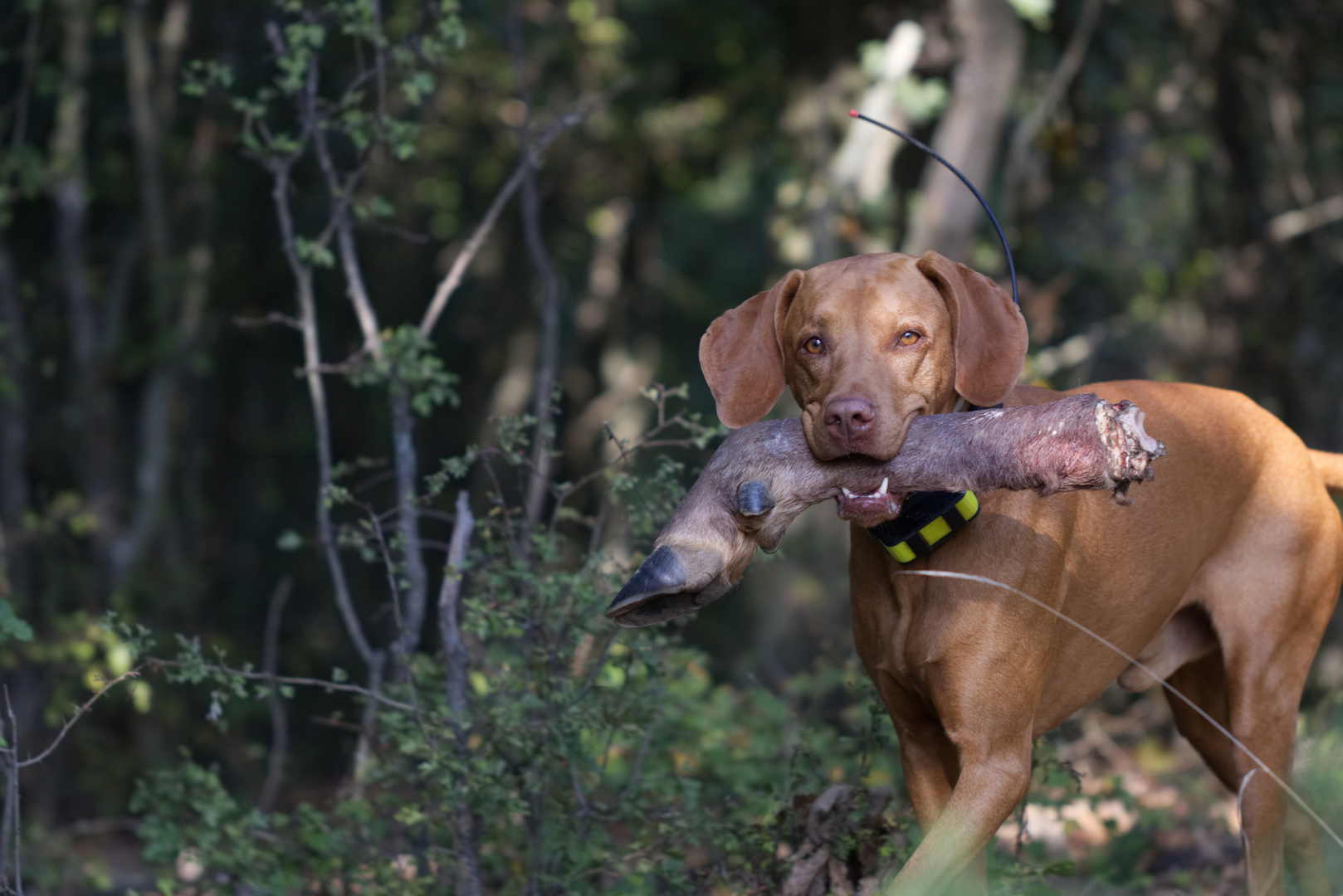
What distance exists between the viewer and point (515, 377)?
1340 centimetres

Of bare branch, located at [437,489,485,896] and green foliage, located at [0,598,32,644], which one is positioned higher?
green foliage, located at [0,598,32,644]

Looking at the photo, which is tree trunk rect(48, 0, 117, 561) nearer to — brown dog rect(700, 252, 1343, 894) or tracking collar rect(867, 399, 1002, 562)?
brown dog rect(700, 252, 1343, 894)

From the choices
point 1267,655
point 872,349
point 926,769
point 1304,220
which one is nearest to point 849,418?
point 872,349

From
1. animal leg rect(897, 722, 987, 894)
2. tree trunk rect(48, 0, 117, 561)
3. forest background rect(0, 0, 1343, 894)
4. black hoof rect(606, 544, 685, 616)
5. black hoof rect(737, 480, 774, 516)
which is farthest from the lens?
tree trunk rect(48, 0, 117, 561)

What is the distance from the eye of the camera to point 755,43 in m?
12.5

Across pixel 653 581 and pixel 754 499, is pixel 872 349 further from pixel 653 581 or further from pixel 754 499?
pixel 653 581

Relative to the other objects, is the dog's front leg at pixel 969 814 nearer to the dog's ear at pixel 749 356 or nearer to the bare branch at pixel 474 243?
the dog's ear at pixel 749 356

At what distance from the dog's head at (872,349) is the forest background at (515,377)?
596mm

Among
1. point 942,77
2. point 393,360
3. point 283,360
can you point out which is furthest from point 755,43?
point 393,360

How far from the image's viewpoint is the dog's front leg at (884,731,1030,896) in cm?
314

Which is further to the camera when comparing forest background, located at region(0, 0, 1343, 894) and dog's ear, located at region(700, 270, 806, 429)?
forest background, located at region(0, 0, 1343, 894)

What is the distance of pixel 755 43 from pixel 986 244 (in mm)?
5122

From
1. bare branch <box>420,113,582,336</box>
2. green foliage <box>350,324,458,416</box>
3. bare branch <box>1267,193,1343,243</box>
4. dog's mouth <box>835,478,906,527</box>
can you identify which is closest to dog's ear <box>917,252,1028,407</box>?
dog's mouth <box>835,478,906,527</box>

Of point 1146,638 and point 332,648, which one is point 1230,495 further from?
point 332,648
